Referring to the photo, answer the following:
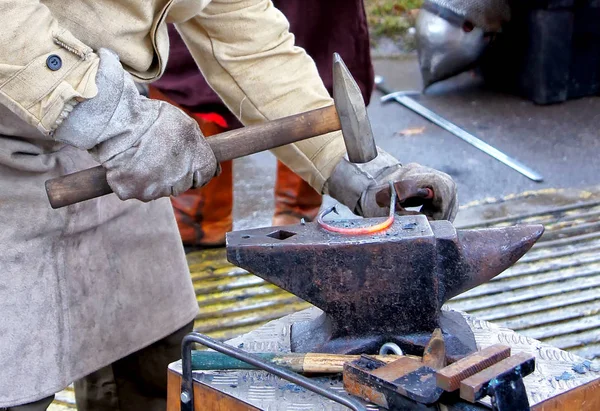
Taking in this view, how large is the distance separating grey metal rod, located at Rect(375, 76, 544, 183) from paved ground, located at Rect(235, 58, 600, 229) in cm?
4

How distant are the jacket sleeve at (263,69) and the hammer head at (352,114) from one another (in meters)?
0.26

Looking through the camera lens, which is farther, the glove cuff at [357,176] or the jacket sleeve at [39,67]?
the glove cuff at [357,176]

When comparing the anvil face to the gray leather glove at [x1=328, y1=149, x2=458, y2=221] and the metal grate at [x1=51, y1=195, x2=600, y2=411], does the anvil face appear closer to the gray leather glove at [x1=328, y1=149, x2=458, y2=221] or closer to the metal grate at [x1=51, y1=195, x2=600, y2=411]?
the gray leather glove at [x1=328, y1=149, x2=458, y2=221]

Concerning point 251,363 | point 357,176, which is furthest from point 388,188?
point 251,363

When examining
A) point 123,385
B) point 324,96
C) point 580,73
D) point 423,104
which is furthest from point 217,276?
point 580,73

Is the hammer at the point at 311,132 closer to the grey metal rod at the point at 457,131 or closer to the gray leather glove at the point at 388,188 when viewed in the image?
the gray leather glove at the point at 388,188

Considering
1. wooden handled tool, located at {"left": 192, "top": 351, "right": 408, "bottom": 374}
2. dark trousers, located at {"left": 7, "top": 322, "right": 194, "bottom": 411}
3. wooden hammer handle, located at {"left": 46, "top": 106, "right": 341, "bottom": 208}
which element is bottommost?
dark trousers, located at {"left": 7, "top": 322, "right": 194, "bottom": 411}

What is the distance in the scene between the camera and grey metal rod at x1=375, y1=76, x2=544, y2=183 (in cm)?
416

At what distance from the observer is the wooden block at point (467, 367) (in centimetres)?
124

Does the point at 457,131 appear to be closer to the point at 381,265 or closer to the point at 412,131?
the point at 412,131

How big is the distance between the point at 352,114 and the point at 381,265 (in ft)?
1.01

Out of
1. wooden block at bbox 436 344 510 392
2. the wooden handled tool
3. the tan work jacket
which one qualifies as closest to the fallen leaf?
the tan work jacket

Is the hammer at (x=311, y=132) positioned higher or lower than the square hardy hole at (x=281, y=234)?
higher

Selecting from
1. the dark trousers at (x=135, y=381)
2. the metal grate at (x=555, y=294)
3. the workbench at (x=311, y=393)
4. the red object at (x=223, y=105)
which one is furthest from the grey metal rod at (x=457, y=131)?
the workbench at (x=311, y=393)
